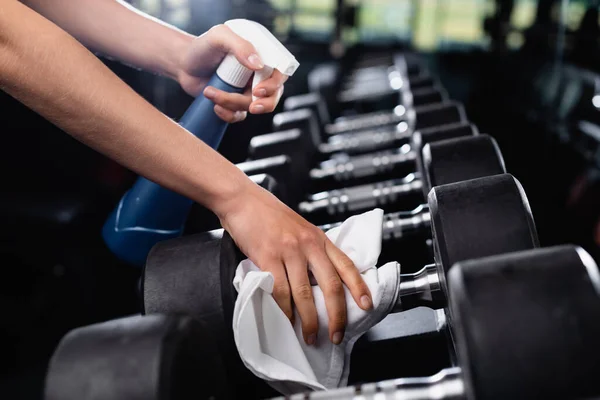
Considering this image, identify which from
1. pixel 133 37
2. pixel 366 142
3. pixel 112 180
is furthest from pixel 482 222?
pixel 112 180

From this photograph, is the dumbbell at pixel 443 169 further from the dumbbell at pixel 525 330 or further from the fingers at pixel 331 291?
the dumbbell at pixel 525 330

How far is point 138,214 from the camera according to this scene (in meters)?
0.77

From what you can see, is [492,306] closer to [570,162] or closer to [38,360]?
[38,360]

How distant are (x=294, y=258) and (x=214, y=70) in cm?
35

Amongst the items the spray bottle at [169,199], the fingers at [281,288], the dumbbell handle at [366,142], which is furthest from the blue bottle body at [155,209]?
the dumbbell handle at [366,142]

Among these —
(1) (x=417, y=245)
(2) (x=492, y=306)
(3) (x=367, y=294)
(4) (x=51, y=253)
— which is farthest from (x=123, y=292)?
(2) (x=492, y=306)

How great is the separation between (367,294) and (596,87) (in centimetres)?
125

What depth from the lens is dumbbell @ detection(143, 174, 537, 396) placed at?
0.52 m

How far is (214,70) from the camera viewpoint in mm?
811

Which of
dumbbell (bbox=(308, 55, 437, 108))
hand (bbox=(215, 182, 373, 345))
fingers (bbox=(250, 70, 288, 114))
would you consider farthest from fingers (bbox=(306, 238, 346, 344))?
dumbbell (bbox=(308, 55, 437, 108))

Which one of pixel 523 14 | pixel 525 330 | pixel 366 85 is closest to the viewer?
pixel 525 330

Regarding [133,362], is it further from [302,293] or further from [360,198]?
[360,198]

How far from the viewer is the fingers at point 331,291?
21.5 inches

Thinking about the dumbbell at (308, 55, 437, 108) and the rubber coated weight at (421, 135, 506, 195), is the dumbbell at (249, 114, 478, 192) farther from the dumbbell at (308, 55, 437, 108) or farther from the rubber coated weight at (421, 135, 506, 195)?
the dumbbell at (308, 55, 437, 108)
